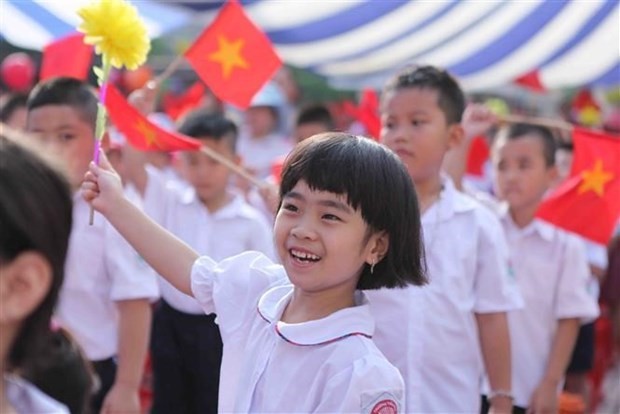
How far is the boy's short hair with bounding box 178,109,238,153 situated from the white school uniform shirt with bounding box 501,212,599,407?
131cm

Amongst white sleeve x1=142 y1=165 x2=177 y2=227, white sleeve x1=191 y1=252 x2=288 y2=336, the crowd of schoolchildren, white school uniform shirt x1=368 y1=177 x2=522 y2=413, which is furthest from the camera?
white sleeve x1=142 y1=165 x2=177 y2=227

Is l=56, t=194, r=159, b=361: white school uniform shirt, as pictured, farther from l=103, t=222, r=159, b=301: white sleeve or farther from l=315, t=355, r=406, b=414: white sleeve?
l=315, t=355, r=406, b=414: white sleeve

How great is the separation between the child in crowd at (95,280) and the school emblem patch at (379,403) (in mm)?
1432

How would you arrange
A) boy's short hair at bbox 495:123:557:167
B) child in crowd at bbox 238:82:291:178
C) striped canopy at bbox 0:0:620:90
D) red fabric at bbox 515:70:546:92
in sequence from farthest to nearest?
child in crowd at bbox 238:82:291:178
red fabric at bbox 515:70:546:92
striped canopy at bbox 0:0:620:90
boy's short hair at bbox 495:123:557:167

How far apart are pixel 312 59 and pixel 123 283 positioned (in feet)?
13.3

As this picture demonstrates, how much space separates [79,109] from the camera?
11.5ft

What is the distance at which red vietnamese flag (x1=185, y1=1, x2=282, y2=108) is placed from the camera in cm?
425

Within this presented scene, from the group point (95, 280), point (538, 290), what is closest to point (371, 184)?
point (95, 280)

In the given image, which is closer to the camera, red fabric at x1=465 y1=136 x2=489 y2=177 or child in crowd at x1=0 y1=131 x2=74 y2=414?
child in crowd at x1=0 y1=131 x2=74 y2=414

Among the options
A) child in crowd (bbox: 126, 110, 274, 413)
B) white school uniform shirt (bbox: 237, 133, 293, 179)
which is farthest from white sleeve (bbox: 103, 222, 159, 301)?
white school uniform shirt (bbox: 237, 133, 293, 179)

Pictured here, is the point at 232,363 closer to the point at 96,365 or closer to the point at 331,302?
the point at 331,302

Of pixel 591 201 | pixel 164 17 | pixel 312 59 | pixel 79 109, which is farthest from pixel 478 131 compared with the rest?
pixel 312 59

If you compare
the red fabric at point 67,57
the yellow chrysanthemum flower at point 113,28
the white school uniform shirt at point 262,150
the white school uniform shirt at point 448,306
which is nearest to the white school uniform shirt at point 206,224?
the red fabric at point 67,57

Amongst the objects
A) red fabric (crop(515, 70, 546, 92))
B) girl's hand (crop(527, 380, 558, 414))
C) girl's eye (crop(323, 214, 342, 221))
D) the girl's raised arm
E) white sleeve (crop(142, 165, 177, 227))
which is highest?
red fabric (crop(515, 70, 546, 92))
